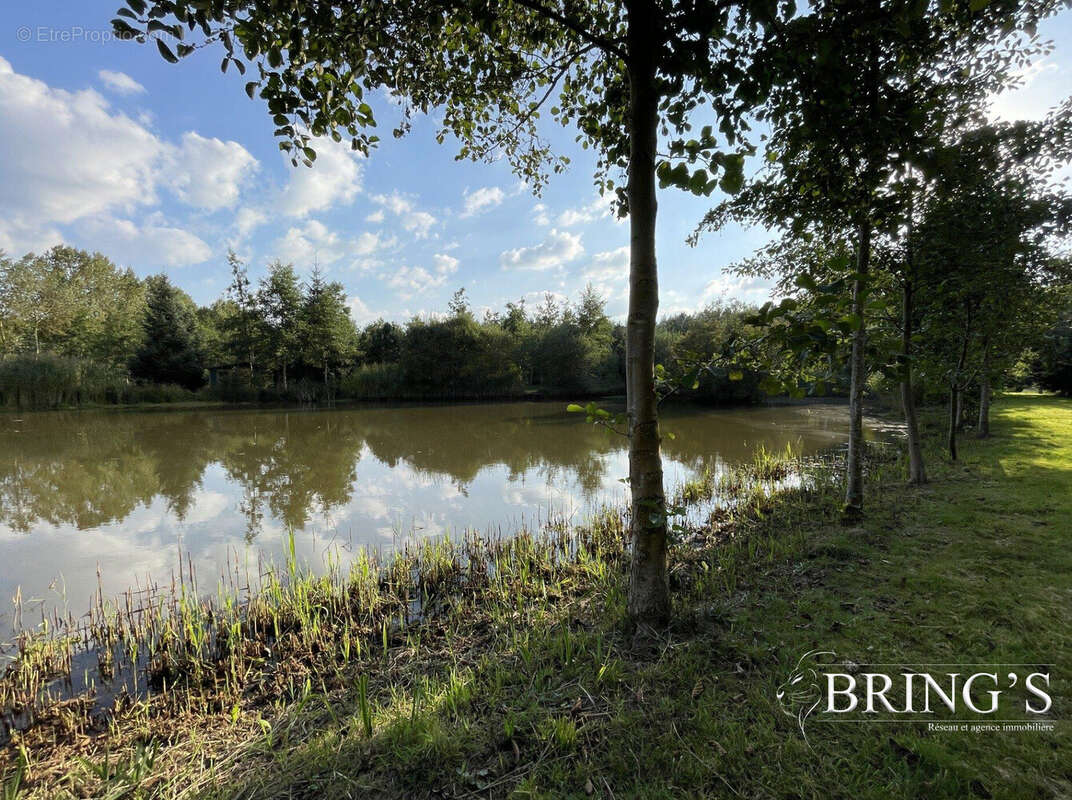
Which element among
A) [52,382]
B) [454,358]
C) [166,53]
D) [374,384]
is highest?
[454,358]

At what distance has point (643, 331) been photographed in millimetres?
2467

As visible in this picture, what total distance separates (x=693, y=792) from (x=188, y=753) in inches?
96.0

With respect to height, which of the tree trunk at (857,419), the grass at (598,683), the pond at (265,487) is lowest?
the pond at (265,487)

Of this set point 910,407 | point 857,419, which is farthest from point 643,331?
point 910,407

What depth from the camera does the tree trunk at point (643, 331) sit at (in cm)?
236

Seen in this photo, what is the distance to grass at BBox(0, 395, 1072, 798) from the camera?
5.87 feet

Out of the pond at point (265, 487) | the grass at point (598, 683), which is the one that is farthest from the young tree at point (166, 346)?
the grass at point (598, 683)

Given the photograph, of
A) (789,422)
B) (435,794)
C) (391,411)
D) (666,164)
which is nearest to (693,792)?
(435,794)

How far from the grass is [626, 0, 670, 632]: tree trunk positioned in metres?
0.66

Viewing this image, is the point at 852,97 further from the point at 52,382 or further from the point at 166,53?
the point at 52,382

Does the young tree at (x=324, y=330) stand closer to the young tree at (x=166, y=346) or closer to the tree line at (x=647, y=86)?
the young tree at (x=166, y=346)

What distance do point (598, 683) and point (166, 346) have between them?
137 ft

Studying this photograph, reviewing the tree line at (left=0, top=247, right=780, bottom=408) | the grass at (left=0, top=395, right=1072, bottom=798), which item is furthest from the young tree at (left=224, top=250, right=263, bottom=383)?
the grass at (left=0, top=395, right=1072, bottom=798)

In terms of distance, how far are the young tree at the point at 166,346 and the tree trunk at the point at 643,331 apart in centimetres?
4107
